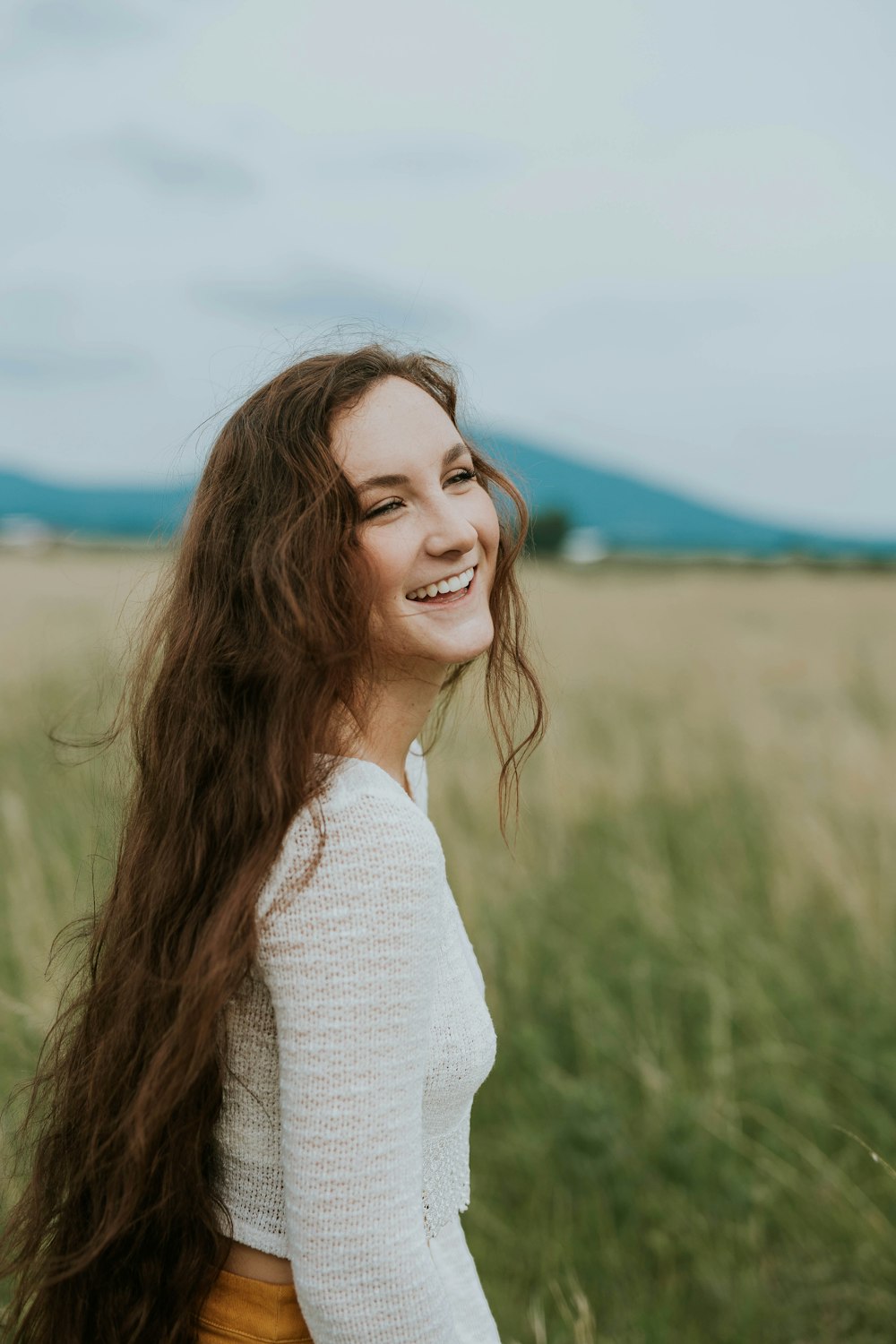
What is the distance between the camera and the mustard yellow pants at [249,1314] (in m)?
1.45

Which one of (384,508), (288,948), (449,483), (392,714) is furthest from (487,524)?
(288,948)

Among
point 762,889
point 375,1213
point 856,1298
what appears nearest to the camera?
point 375,1213

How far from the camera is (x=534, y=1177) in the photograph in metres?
2.95

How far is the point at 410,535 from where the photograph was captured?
158 cm

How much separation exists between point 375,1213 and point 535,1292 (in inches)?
61.9

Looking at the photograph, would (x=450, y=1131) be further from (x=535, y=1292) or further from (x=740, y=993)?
(x=740, y=993)

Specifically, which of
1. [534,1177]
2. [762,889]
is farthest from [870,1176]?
[762,889]

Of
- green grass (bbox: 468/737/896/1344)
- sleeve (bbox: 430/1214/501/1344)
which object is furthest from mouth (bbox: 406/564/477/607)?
green grass (bbox: 468/737/896/1344)

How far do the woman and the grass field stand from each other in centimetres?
37

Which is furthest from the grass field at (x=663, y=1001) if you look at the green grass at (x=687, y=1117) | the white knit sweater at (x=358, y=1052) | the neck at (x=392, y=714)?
the white knit sweater at (x=358, y=1052)

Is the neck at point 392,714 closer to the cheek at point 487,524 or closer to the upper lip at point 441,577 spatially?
the upper lip at point 441,577

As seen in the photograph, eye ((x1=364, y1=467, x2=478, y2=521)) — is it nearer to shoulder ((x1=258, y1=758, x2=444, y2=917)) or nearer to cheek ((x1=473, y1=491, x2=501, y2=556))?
cheek ((x1=473, y1=491, x2=501, y2=556))

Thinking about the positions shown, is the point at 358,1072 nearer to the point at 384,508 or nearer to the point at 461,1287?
the point at 461,1287

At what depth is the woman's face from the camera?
157 centimetres
